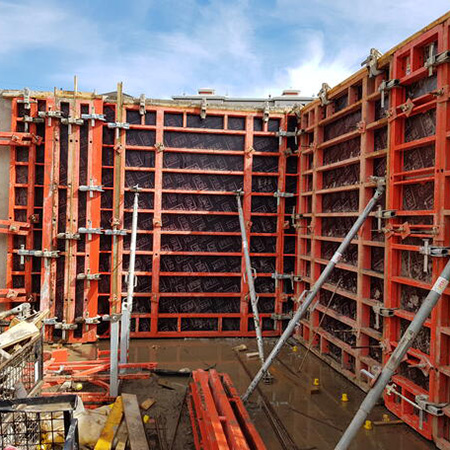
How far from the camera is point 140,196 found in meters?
8.84

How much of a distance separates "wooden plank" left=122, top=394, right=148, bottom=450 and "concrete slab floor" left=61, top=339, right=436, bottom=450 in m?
0.33

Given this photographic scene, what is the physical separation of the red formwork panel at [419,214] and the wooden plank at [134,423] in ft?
11.7

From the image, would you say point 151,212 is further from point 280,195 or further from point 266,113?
point 266,113

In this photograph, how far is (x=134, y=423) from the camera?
4969 millimetres

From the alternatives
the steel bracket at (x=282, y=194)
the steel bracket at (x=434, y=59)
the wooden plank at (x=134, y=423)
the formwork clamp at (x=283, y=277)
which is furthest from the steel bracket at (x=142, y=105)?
the wooden plank at (x=134, y=423)

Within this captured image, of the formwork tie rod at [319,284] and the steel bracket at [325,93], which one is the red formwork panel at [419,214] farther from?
the steel bracket at [325,93]

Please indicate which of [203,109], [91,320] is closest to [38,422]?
[91,320]

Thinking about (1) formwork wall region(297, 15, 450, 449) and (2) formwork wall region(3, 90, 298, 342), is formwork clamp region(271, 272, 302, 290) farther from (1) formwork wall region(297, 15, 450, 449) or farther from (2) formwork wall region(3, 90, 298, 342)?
(1) formwork wall region(297, 15, 450, 449)

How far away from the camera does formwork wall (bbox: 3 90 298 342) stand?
27.3ft

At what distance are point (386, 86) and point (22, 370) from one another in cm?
652

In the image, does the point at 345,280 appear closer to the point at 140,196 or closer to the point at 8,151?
the point at 140,196

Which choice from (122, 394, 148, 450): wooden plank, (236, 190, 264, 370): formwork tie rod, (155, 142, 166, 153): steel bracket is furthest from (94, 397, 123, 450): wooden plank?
(155, 142, 166, 153): steel bracket

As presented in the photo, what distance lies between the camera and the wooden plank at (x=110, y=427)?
→ 456 centimetres

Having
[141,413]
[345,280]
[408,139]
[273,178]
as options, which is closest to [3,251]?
[141,413]
